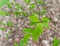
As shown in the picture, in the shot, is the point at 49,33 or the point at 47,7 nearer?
the point at 49,33

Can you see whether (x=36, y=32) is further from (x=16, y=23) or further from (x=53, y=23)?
(x=16, y=23)

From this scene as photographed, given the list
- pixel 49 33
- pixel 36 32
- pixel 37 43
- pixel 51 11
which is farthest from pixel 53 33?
pixel 36 32

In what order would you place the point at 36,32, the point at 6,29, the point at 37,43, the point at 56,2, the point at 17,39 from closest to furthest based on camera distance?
the point at 36,32
the point at 37,43
the point at 17,39
the point at 6,29
the point at 56,2

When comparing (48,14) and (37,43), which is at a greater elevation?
(48,14)

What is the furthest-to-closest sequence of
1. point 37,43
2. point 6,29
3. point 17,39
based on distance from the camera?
point 6,29 → point 17,39 → point 37,43

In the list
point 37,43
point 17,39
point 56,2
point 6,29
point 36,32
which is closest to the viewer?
point 36,32

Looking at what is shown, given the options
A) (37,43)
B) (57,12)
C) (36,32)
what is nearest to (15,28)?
(37,43)

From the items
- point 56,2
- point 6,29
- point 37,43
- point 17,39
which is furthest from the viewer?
point 56,2

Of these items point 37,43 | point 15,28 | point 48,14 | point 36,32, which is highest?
point 36,32

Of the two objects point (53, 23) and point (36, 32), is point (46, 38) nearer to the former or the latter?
point (53, 23)
